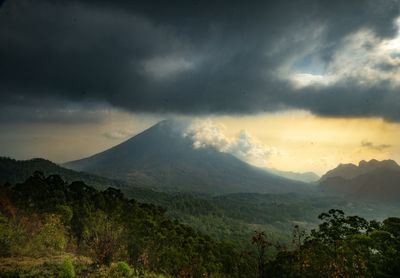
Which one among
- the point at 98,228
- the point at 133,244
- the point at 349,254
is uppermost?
the point at 349,254

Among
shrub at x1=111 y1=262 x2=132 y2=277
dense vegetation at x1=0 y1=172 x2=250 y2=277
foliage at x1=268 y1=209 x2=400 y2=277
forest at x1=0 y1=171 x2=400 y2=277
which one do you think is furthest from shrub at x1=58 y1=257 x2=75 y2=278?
foliage at x1=268 y1=209 x2=400 y2=277

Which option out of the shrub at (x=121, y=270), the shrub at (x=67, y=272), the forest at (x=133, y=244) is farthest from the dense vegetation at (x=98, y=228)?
the shrub at (x=67, y=272)

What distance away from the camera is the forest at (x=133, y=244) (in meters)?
19.7

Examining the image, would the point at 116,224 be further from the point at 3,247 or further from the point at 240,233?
the point at 240,233

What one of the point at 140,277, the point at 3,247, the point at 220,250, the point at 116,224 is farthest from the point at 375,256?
the point at 220,250

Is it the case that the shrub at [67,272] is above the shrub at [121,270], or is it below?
above

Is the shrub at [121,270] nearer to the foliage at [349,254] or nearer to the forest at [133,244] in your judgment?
the forest at [133,244]

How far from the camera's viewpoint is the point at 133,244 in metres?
38.9

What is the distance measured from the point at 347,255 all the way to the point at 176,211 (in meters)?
163

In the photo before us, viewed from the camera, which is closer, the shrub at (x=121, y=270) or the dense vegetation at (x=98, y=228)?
the shrub at (x=121, y=270)

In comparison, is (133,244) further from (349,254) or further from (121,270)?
(349,254)

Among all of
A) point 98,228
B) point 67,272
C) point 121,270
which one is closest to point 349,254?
point 121,270

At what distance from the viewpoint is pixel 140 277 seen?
1938 centimetres

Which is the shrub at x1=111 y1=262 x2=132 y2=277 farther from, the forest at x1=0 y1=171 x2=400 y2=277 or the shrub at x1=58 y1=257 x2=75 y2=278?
the shrub at x1=58 y1=257 x2=75 y2=278
